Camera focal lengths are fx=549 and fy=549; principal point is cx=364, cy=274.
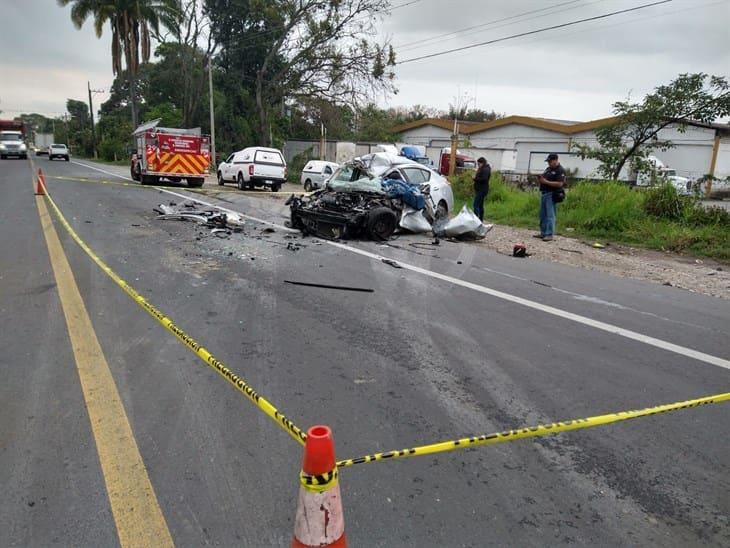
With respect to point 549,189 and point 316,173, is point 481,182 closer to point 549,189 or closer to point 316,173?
point 549,189

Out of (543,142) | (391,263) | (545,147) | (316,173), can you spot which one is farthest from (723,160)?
(391,263)

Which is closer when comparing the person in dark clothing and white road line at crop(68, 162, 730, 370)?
white road line at crop(68, 162, 730, 370)

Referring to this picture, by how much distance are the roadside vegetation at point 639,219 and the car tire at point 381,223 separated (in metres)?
4.48

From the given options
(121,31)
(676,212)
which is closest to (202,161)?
(676,212)

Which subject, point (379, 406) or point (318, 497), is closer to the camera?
point (318, 497)

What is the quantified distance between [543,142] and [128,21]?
31951 millimetres

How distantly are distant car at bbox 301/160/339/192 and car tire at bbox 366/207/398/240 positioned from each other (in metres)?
12.8

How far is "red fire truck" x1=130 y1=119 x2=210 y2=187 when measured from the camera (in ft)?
69.1

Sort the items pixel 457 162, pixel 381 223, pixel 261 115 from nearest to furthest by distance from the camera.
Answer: pixel 381 223 < pixel 457 162 < pixel 261 115

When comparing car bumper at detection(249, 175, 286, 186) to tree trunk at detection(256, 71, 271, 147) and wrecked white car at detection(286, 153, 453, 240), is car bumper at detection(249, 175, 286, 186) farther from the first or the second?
tree trunk at detection(256, 71, 271, 147)

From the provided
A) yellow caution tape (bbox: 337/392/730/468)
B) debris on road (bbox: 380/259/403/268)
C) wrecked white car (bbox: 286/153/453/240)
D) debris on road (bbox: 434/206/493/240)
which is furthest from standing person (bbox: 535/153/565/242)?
yellow caution tape (bbox: 337/392/730/468)

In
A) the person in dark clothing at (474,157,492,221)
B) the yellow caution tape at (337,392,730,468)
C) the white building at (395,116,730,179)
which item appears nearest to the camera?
the yellow caution tape at (337,392,730,468)

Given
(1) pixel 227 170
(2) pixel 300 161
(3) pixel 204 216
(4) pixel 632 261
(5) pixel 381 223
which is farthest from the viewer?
(2) pixel 300 161

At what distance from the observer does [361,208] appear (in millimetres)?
10555
